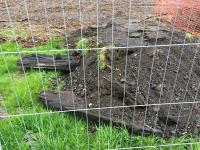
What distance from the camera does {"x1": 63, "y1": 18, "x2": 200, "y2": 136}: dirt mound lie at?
12.0 feet

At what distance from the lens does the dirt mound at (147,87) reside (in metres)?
3.67

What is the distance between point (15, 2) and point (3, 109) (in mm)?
3836

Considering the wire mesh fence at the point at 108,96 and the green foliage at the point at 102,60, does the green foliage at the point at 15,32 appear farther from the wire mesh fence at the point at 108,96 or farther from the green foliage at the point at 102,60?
the green foliage at the point at 102,60

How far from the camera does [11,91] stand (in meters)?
4.29

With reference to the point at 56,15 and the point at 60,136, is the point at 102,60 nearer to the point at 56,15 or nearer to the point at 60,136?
the point at 60,136

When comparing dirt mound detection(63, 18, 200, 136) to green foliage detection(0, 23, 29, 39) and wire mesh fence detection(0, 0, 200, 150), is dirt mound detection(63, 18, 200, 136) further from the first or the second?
green foliage detection(0, 23, 29, 39)

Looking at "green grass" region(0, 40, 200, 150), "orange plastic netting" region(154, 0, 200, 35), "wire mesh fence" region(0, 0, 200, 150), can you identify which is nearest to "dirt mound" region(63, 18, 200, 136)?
"wire mesh fence" region(0, 0, 200, 150)

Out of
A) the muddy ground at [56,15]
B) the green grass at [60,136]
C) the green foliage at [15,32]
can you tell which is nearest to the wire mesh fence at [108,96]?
the green grass at [60,136]

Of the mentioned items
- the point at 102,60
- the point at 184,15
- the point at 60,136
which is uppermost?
the point at 102,60

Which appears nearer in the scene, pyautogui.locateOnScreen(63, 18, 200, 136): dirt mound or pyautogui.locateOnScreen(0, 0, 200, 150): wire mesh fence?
pyautogui.locateOnScreen(0, 0, 200, 150): wire mesh fence

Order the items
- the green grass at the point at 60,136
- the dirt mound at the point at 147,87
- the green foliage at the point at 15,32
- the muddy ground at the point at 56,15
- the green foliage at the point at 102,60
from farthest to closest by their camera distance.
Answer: the muddy ground at the point at 56,15
the green foliage at the point at 15,32
the green foliage at the point at 102,60
the dirt mound at the point at 147,87
the green grass at the point at 60,136

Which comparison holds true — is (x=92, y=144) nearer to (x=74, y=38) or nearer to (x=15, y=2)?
(x=74, y=38)

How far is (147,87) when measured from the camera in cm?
390

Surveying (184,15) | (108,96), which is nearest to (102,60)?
(108,96)
